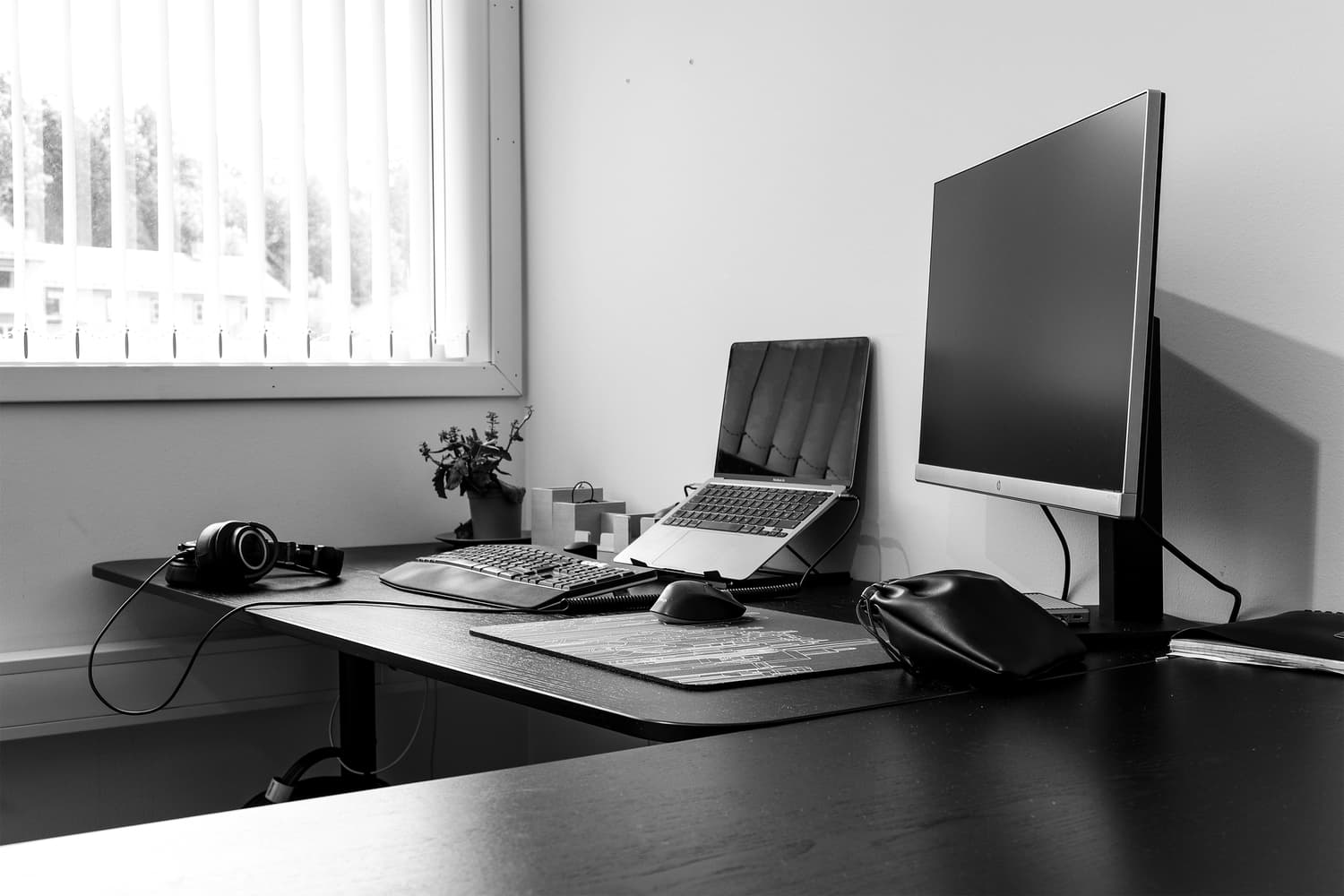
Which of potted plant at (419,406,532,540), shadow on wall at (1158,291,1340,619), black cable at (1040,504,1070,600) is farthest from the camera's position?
potted plant at (419,406,532,540)

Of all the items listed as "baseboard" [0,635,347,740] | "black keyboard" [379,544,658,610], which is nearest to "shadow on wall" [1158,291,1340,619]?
"black keyboard" [379,544,658,610]

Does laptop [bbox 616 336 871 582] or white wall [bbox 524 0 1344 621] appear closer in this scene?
white wall [bbox 524 0 1344 621]

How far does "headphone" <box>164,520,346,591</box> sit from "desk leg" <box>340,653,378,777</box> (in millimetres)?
241

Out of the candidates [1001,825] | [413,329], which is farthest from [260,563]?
[1001,825]

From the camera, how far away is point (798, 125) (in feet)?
5.83

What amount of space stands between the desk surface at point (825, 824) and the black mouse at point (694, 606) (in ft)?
1.48

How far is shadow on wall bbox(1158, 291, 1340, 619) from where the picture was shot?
113 cm

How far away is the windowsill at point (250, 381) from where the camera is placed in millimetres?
1952

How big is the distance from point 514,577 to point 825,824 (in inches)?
36.8

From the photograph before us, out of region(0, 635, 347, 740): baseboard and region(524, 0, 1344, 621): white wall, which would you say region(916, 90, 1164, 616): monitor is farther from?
region(0, 635, 347, 740): baseboard

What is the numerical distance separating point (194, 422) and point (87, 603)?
351 millimetres

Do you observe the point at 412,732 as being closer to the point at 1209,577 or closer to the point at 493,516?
the point at 493,516

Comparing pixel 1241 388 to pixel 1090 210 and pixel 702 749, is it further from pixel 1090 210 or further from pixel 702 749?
pixel 702 749

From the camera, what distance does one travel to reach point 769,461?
1.78 meters
